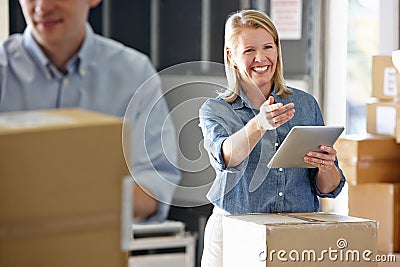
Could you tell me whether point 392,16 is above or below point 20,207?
above

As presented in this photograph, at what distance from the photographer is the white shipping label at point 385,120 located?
3.84 meters

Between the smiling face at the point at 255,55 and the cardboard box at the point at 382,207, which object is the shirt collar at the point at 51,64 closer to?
the smiling face at the point at 255,55

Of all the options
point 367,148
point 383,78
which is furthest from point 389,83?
point 367,148

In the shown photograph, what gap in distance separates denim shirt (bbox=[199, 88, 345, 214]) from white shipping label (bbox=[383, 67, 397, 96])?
5.14 feet

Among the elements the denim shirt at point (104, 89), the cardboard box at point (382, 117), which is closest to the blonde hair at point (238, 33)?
the denim shirt at point (104, 89)

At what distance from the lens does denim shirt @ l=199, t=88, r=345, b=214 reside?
2.30 meters

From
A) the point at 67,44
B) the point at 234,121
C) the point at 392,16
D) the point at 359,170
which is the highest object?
the point at 392,16

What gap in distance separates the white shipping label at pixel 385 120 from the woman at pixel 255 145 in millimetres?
1514

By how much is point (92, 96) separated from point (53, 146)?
0.30 meters

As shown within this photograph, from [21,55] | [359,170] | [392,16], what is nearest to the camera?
[21,55]

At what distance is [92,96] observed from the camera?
5.47 ft

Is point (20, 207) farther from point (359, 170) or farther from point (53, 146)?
point (359, 170)

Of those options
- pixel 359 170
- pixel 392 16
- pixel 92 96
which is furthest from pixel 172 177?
pixel 392 16

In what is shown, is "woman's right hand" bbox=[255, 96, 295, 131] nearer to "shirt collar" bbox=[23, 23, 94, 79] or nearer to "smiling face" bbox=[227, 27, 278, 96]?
"smiling face" bbox=[227, 27, 278, 96]
